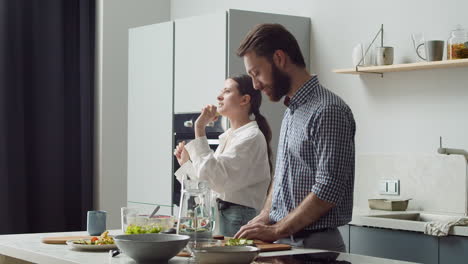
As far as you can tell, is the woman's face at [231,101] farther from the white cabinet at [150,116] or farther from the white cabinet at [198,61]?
the white cabinet at [150,116]

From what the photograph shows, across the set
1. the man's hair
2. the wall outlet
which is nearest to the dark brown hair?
the man's hair

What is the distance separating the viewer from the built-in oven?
4254 mm

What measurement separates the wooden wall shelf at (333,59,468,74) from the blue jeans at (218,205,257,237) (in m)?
1.28

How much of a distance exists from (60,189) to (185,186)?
130 inches

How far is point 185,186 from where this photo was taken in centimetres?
223

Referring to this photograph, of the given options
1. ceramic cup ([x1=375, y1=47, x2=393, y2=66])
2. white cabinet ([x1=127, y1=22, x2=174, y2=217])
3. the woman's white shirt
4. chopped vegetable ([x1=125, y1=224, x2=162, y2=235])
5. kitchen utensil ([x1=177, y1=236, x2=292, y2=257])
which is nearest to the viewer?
kitchen utensil ([x1=177, y1=236, x2=292, y2=257])

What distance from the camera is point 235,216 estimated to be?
2959 mm

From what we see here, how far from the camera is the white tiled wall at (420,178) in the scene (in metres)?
3.67

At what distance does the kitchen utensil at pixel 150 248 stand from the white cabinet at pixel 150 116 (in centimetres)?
265

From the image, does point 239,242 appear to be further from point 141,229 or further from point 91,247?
point 91,247

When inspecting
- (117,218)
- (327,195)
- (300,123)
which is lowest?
(117,218)

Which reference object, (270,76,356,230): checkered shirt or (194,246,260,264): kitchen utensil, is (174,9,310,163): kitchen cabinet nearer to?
(270,76,356,230): checkered shirt

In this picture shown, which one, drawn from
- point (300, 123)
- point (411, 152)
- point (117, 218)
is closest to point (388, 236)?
point (411, 152)

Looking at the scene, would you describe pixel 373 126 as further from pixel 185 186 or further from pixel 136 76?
pixel 185 186
